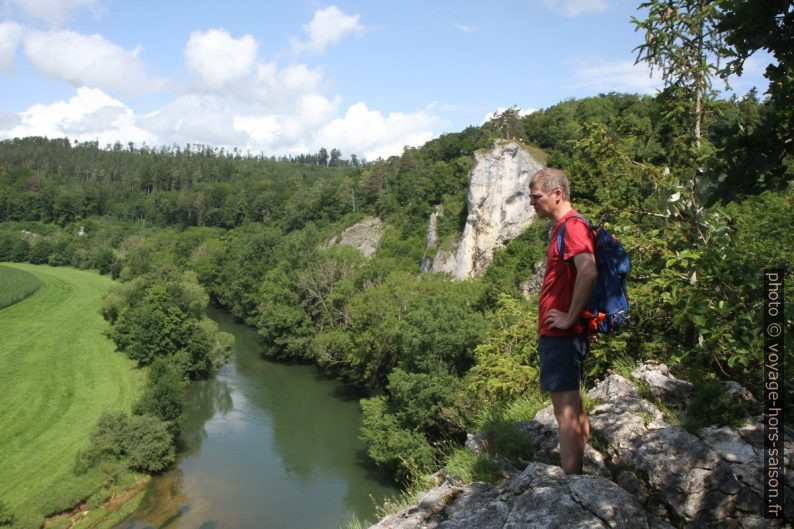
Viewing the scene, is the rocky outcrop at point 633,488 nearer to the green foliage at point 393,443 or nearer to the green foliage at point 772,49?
the green foliage at point 772,49

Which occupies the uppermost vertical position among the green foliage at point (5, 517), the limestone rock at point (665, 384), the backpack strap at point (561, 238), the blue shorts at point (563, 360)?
the backpack strap at point (561, 238)

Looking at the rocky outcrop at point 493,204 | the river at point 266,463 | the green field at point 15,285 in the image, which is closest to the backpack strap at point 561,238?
the river at point 266,463

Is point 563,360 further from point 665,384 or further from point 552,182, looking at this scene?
point 665,384

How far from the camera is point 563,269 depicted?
3.85 m

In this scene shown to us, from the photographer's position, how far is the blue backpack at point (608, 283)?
12.4 feet

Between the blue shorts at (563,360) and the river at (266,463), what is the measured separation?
16.0 m

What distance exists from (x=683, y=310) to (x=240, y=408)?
2805cm

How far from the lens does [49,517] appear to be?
18.8 metres

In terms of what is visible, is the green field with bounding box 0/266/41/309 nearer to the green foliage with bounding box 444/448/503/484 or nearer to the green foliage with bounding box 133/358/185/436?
the green foliage with bounding box 133/358/185/436

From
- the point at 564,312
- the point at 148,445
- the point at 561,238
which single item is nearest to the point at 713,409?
the point at 564,312

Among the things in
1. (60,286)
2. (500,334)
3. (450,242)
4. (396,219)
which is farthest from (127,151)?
(500,334)

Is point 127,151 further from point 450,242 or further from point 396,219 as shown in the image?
point 450,242

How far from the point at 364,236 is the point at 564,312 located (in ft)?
175

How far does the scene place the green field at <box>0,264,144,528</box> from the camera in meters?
20.2
